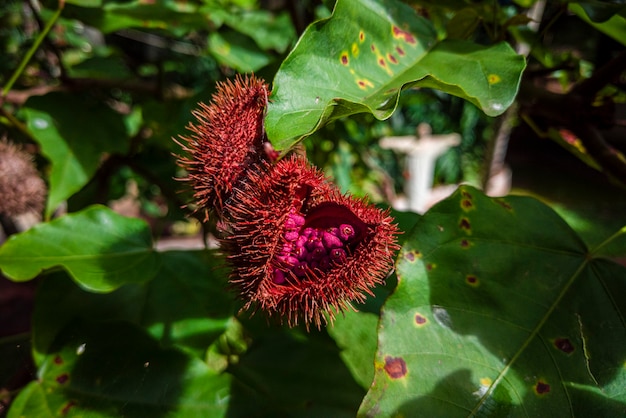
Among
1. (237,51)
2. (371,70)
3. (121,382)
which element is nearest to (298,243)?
(371,70)

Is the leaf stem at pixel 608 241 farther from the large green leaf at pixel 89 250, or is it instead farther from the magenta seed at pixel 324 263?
the large green leaf at pixel 89 250

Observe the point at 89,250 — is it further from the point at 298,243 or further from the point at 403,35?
the point at 403,35

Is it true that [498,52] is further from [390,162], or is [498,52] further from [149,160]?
[390,162]

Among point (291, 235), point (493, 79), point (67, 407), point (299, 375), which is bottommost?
point (299, 375)

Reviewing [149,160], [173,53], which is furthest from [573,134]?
[173,53]

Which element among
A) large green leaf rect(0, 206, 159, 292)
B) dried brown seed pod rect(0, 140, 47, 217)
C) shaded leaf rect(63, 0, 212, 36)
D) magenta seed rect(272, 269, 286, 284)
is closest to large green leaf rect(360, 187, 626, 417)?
magenta seed rect(272, 269, 286, 284)

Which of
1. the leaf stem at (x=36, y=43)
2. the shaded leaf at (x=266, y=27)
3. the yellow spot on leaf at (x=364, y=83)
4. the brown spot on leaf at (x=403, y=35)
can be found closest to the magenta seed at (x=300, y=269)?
the yellow spot on leaf at (x=364, y=83)
